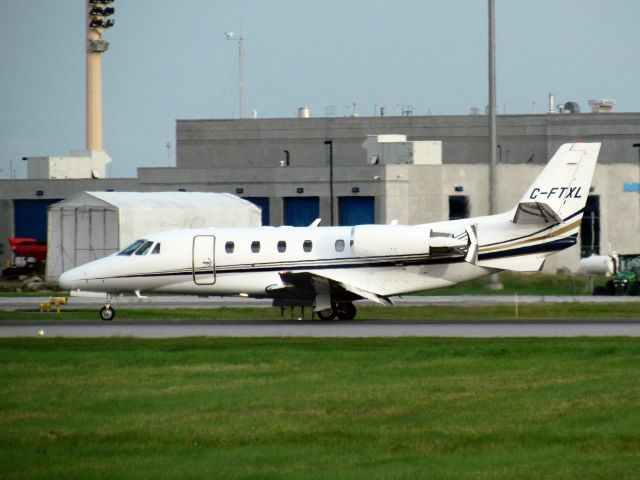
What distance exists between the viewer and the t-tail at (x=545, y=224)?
112ft

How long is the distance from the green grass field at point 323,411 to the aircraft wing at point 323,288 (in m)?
7.20

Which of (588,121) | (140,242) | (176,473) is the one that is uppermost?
(588,121)

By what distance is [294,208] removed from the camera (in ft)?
243

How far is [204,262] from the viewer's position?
35.6 meters

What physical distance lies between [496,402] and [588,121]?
6955 cm

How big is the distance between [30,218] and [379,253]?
170 feet

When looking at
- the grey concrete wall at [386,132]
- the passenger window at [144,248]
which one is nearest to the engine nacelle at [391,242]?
the passenger window at [144,248]

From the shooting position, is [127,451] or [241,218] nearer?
[127,451]

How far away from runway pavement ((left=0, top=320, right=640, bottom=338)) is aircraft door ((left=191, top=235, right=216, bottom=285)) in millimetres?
1557

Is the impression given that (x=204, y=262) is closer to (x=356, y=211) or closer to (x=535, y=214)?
(x=535, y=214)

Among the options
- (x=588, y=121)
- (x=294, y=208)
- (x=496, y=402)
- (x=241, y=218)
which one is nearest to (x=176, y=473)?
(x=496, y=402)

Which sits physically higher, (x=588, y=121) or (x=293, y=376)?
(x=588, y=121)

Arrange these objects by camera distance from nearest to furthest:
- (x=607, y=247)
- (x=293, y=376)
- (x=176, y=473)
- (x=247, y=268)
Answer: (x=176, y=473) < (x=293, y=376) < (x=247, y=268) < (x=607, y=247)

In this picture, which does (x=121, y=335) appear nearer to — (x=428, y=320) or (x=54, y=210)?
(x=428, y=320)
